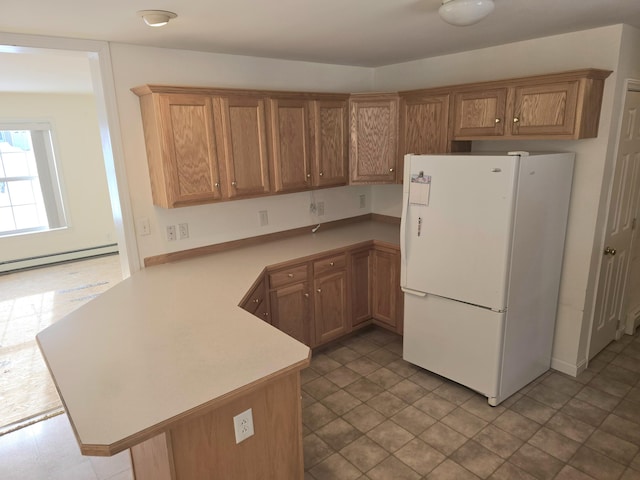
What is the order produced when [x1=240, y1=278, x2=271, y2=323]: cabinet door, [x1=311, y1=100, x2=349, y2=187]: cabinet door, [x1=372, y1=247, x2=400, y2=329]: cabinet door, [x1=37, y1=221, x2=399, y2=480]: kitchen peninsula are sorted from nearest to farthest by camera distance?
[x1=37, y1=221, x2=399, y2=480]: kitchen peninsula < [x1=240, y1=278, x2=271, y2=323]: cabinet door < [x1=311, y1=100, x2=349, y2=187]: cabinet door < [x1=372, y1=247, x2=400, y2=329]: cabinet door

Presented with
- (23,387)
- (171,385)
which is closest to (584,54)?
(171,385)

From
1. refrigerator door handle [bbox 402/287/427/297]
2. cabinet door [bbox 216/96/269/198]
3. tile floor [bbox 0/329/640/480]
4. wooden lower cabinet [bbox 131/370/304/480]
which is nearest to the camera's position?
wooden lower cabinet [bbox 131/370/304/480]

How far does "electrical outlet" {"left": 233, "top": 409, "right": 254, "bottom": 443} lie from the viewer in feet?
5.08

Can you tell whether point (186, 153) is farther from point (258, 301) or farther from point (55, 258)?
point (55, 258)

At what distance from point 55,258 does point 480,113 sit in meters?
6.21

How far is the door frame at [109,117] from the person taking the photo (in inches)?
92.5

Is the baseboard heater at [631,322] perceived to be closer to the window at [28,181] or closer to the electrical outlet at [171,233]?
the electrical outlet at [171,233]

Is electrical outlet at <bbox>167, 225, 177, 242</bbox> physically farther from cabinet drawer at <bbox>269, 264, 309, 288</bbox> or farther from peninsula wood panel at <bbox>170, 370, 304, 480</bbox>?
peninsula wood panel at <bbox>170, 370, 304, 480</bbox>

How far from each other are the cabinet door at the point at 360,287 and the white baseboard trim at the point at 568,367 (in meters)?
1.46

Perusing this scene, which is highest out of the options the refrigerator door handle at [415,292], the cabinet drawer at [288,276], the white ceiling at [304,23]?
the white ceiling at [304,23]

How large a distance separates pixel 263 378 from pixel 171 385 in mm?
317

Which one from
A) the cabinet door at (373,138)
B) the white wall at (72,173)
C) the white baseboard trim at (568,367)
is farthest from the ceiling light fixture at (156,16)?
the white wall at (72,173)

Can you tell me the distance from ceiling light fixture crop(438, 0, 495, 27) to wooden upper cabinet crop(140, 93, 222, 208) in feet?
5.03

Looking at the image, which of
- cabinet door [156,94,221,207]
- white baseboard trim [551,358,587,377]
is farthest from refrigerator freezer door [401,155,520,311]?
cabinet door [156,94,221,207]
